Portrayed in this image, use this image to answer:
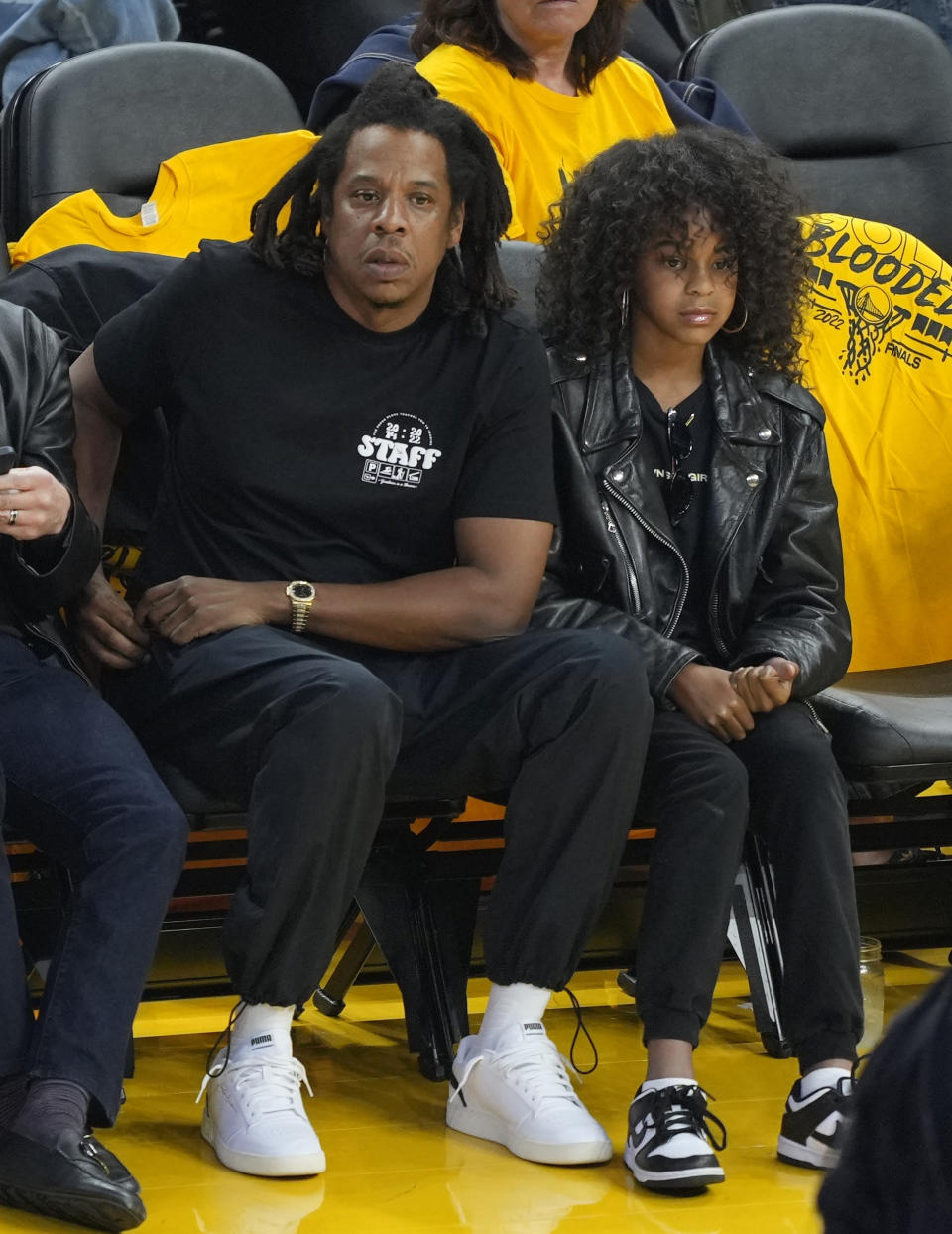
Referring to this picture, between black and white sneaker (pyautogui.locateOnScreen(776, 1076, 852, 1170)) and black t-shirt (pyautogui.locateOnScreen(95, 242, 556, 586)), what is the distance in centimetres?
79

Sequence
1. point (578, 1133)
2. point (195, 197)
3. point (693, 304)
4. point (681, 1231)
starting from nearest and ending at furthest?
1. point (681, 1231)
2. point (578, 1133)
3. point (693, 304)
4. point (195, 197)

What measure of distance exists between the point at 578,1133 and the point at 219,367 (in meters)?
1.05

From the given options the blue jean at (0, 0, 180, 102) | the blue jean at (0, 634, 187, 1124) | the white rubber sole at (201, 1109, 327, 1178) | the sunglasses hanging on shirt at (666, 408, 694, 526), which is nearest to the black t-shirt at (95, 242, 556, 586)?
the sunglasses hanging on shirt at (666, 408, 694, 526)

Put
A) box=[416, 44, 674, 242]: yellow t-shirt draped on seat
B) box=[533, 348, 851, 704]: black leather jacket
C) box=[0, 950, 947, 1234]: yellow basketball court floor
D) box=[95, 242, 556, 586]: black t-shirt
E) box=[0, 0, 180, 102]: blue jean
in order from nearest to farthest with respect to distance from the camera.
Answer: box=[0, 950, 947, 1234]: yellow basketball court floor < box=[95, 242, 556, 586]: black t-shirt < box=[533, 348, 851, 704]: black leather jacket < box=[416, 44, 674, 242]: yellow t-shirt draped on seat < box=[0, 0, 180, 102]: blue jean

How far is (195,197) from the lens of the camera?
9.53 feet

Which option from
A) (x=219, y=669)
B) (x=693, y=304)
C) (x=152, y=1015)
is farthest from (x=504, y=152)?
(x=152, y=1015)

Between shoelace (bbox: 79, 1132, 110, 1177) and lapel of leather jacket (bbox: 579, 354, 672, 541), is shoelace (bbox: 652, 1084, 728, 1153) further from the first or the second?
lapel of leather jacket (bbox: 579, 354, 672, 541)

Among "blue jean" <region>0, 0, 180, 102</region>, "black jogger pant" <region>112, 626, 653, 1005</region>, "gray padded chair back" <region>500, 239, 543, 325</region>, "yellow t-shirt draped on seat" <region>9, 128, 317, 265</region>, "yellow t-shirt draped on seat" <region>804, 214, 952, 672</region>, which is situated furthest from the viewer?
"blue jean" <region>0, 0, 180, 102</region>

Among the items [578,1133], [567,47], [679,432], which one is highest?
[567,47]

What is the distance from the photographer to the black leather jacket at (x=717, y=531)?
2.41 m

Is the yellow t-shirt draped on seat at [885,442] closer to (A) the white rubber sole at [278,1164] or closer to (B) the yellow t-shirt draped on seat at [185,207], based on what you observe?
(B) the yellow t-shirt draped on seat at [185,207]

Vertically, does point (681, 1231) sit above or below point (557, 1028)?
above

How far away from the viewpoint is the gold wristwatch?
223cm

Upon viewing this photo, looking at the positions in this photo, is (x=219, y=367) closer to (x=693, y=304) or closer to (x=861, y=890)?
(x=693, y=304)
